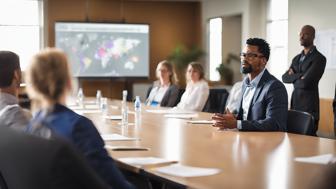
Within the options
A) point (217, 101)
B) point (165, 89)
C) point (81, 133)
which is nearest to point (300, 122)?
point (81, 133)

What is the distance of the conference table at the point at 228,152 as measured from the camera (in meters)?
1.98

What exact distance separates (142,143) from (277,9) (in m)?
6.52

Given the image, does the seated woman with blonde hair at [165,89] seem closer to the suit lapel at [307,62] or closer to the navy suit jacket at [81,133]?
the suit lapel at [307,62]

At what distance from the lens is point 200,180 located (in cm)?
197

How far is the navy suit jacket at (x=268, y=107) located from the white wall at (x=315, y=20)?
412 cm

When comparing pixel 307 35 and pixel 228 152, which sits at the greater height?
pixel 307 35

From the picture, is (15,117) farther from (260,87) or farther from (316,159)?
(260,87)

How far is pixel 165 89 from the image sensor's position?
21.9 ft

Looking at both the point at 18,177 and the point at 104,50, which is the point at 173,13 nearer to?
the point at 104,50

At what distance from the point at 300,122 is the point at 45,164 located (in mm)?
2395

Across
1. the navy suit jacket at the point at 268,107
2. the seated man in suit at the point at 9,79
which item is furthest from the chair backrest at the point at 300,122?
the seated man in suit at the point at 9,79

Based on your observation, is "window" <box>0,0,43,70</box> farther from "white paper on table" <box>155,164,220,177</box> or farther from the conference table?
"white paper on table" <box>155,164,220,177</box>

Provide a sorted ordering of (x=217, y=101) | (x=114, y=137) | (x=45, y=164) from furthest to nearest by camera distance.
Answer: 1. (x=217, y=101)
2. (x=114, y=137)
3. (x=45, y=164)

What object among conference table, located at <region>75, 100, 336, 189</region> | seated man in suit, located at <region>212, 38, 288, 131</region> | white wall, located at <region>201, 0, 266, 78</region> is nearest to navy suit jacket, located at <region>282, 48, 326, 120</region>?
seated man in suit, located at <region>212, 38, 288, 131</region>
